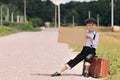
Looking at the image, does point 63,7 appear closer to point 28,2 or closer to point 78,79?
point 28,2

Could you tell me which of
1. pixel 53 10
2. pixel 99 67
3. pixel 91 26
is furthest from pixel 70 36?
pixel 53 10

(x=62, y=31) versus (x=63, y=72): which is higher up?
(x=62, y=31)

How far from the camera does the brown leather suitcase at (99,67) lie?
12953mm

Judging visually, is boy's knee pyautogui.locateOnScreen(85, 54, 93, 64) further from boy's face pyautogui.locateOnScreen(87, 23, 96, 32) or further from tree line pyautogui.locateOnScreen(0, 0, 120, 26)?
tree line pyautogui.locateOnScreen(0, 0, 120, 26)

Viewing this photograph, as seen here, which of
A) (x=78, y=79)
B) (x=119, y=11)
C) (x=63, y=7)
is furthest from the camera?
(x=63, y=7)

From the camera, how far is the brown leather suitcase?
42.5ft

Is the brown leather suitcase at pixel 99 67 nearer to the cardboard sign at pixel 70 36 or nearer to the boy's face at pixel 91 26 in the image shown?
the boy's face at pixel 91 26

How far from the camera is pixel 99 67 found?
1298 centimetres

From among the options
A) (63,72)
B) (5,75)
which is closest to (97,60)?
(63,72)

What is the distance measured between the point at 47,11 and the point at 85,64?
135 metres

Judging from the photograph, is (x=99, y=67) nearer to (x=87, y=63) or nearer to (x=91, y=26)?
(x=87, y=63)

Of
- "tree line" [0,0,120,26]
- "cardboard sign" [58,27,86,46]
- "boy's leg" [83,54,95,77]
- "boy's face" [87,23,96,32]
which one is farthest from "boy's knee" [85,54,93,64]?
"tree line" [0,0,120,26]

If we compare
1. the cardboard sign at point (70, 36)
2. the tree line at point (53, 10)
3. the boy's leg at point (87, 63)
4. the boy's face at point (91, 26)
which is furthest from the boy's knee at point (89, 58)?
the tree line at point (53, 10)

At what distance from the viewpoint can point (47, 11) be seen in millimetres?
148250
